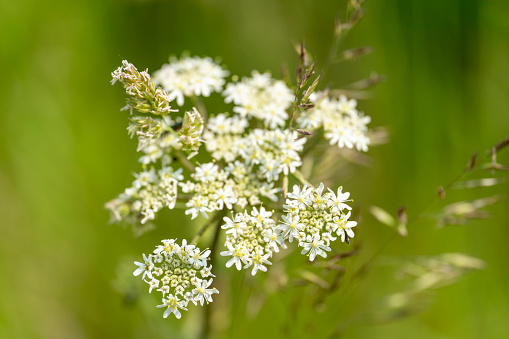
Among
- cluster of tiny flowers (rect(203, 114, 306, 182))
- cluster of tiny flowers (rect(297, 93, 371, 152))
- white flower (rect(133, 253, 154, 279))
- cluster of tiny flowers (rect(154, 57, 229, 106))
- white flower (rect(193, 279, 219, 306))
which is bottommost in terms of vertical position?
white flower (rect(193, 279, 219, 306))

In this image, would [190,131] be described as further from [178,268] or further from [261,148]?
[178,268]

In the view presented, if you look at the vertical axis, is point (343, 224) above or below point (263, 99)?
below

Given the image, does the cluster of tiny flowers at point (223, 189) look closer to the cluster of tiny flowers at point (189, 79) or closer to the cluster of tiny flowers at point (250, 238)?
the cluster of tiny flowers at point (250, 238)

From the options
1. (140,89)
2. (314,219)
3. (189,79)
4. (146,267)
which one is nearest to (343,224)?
(314,219)

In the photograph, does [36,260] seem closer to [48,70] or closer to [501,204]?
[48,70]

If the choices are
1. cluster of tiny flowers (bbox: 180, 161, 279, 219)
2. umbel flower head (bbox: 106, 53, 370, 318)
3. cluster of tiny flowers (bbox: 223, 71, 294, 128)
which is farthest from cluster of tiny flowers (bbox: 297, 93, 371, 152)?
cluster of tiny flowers (bbox: 180, 161, 279, 219)

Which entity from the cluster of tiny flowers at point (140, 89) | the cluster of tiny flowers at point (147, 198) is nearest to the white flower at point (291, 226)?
the cluster of tiny flowers at point (147, 198)

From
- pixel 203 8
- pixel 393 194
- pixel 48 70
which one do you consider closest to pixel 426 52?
pixel 393 194

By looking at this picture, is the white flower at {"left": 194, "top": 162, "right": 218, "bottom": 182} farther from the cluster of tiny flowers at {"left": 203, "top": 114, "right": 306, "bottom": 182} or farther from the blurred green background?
the blurred green background
